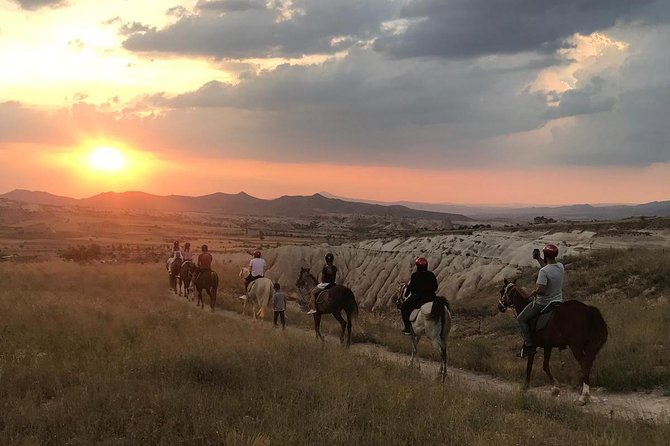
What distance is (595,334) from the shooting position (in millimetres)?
11031

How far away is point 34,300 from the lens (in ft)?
63.3

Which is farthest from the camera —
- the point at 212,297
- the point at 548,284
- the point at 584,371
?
the point at 212,297

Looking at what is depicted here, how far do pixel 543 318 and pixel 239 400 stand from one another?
705 cm

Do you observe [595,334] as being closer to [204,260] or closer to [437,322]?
[437,322]

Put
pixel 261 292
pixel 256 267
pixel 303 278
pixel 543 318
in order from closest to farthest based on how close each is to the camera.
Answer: pixel 543 318, pixel 303 278, pixel 261 292, pixel 256 267

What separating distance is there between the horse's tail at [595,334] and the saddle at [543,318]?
2.43 feet

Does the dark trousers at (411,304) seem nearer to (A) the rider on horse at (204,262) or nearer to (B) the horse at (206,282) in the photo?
(B) the horse at (206,282)

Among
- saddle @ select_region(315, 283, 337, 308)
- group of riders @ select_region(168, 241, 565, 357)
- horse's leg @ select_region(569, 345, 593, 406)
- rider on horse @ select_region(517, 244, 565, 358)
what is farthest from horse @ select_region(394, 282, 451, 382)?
saddle @ select_region(315, 283, 337, 308)

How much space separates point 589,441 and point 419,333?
21.6 feet

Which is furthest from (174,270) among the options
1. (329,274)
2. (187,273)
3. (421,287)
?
(421,287)

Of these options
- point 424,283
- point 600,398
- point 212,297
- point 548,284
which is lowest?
point 212,297

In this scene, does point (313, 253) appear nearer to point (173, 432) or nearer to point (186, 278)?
point (186, 278)

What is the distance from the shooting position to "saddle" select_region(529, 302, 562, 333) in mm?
11570

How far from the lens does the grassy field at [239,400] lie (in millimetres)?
7395
